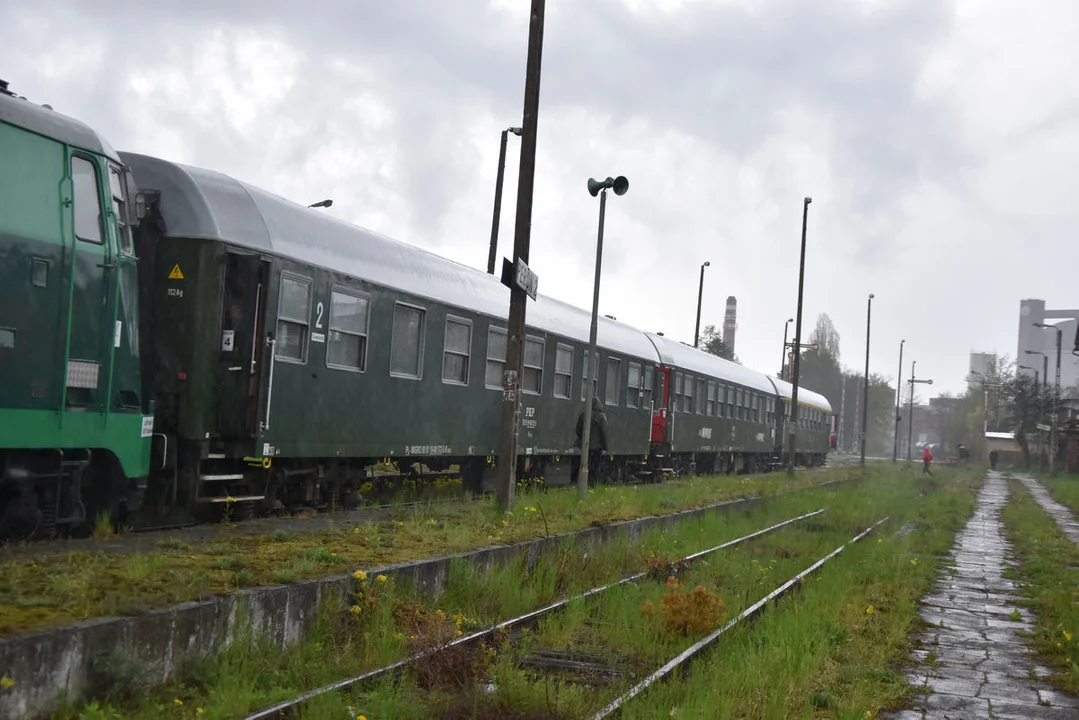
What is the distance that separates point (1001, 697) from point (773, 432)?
34467 millimetres

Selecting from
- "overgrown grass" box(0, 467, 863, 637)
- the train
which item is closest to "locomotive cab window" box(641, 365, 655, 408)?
the train

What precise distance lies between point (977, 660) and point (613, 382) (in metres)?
14.8

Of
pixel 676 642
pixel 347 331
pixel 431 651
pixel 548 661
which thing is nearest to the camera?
pixel 431 651

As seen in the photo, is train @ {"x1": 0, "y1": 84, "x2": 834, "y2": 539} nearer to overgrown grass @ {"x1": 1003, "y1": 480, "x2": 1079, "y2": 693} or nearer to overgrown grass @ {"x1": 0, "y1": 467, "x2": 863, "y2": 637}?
overgrown grass @ {"x1": 0, "y1": 467, "x2": 863, "y2": 637}

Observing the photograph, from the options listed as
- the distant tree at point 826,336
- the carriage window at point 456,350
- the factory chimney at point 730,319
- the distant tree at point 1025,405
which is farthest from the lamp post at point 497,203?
the distant tree at point 826,336

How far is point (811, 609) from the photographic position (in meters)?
9.83

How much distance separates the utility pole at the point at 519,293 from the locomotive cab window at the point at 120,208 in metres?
5.29

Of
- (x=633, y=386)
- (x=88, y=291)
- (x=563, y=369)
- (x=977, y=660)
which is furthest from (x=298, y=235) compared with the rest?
(x=633, y=386)

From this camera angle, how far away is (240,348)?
Result: 36.9ft

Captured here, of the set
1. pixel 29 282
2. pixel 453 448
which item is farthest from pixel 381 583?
pixel 453 448

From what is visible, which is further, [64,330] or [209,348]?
[209,348]

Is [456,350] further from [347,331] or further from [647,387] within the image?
[647,387]

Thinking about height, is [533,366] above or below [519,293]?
below

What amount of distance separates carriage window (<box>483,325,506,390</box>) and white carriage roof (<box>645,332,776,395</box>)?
9.59 m
